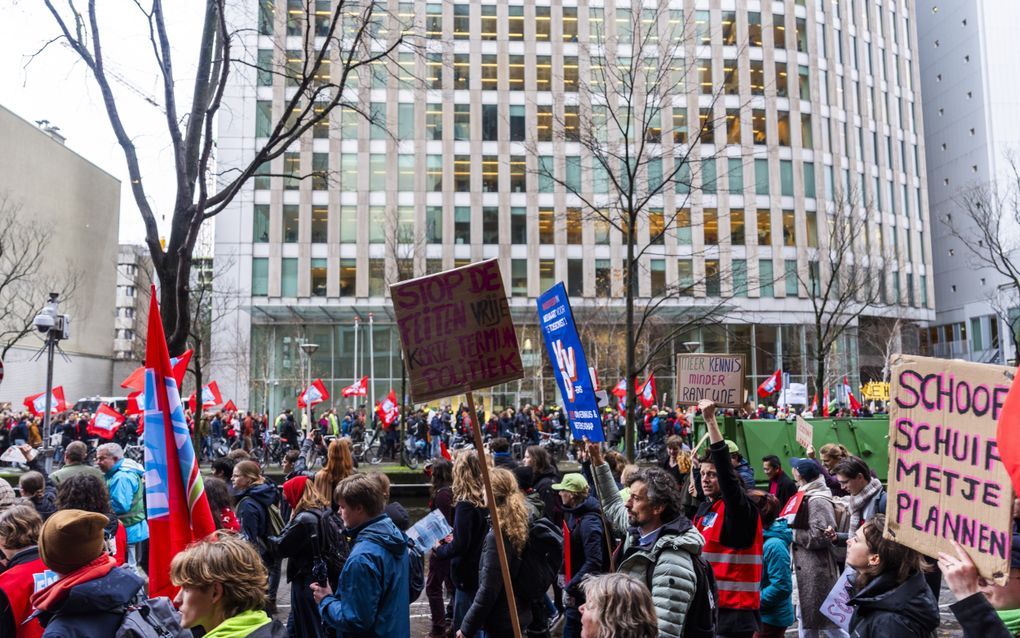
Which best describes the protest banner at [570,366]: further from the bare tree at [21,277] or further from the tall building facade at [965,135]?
the tall building facade at [965,135]

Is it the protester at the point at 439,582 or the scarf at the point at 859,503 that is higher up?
the scarf at the point at 859,503

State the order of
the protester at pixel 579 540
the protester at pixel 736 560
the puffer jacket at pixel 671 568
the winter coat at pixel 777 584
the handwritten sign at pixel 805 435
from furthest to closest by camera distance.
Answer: the handwritten sign at pixel 805 435, the winter coat at pixel 777 584, the protester at pixel 579 540, the protester at pixel 736 560, the puffer jacket at pixel 671 568

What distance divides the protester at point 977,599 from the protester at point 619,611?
106 cm

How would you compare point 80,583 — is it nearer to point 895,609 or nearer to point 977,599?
point 977,599

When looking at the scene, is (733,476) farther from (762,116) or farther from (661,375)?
(762,116)

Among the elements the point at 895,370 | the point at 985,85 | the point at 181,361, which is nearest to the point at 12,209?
the point at 181,361

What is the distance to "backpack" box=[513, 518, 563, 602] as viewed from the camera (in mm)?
5363

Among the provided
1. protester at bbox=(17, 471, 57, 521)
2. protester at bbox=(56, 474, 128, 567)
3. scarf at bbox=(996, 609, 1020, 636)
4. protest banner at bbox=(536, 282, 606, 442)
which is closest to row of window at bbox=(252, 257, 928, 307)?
protester at bbox=(17, 471, 57, 521)

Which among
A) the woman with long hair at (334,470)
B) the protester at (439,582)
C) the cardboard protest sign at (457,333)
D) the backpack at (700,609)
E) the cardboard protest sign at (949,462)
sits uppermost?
the cardboard protest sign at (457,333)

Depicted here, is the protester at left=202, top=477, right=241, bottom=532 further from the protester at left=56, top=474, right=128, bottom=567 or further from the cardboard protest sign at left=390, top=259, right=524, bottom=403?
the cardboard protest sign at left=390, top=259, right=524, bottom=403

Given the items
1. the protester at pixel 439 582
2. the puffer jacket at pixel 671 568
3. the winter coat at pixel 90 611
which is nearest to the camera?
the winter coat at pixel 90 611

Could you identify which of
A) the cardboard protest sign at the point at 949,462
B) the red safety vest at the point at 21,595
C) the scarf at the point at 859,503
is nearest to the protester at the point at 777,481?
the scarf at the point at 859,503

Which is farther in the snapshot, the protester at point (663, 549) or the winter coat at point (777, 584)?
the winter coat at point (777, 584)

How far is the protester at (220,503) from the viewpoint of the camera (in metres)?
6.94
